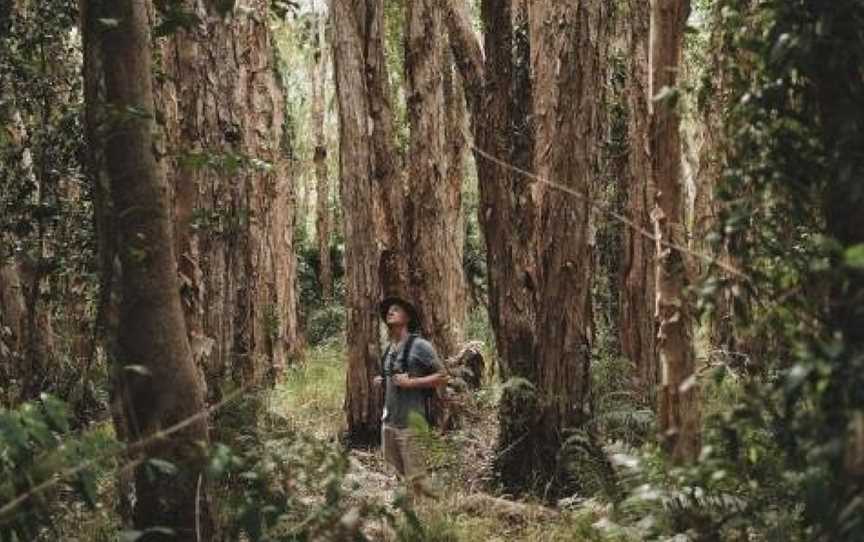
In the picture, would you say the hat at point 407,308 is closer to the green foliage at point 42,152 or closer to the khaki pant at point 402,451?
the khaki pant at point 402,451

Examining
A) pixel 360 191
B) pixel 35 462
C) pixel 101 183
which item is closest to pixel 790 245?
pixel 101 183

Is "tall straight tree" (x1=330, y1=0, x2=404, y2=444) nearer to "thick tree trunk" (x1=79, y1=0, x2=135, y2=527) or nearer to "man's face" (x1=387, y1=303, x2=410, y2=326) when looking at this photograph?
"man's face" (x1=387, y1=303, x2=410, y2=326)

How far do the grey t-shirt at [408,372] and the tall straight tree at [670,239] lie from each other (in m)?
2.81

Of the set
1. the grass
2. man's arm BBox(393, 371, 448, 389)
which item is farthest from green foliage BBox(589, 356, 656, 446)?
the grass

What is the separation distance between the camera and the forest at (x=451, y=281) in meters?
3.61

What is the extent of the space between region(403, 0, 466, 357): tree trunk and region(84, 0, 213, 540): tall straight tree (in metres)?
7.43

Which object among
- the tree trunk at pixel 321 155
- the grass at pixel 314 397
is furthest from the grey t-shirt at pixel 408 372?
the tree trunk at pixel 321 155

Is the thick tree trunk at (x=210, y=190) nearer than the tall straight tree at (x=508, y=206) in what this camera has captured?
Yes

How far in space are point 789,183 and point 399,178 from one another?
839 centimetres

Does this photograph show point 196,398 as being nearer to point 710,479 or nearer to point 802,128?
point 710,479

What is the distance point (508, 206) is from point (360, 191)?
121 inches

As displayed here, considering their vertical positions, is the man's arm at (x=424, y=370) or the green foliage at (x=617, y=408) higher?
the man's arm at (x=424, y=370)

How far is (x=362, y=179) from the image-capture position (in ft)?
37.4

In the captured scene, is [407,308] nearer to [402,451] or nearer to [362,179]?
[402,451]
